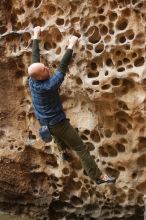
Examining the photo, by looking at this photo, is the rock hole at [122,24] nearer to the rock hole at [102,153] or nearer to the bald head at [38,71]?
the bald head at [38,71]

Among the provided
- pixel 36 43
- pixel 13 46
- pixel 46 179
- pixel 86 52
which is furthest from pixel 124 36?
pixel 46 179

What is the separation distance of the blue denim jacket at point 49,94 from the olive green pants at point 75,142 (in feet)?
0.20

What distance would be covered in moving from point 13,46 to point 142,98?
4.19 feet

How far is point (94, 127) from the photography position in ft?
16.5

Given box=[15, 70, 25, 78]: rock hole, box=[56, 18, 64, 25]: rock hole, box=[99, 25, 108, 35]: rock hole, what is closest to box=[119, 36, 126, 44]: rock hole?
box=[99, 25, 108, 35]: rock hole

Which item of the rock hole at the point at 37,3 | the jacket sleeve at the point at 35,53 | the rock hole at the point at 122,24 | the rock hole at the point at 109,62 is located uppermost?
the rock hole at the point at 37,3

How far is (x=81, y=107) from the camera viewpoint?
16.8ft

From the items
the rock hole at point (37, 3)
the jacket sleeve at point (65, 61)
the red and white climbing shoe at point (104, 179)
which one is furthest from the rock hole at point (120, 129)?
the rock hole at point (37, 3)

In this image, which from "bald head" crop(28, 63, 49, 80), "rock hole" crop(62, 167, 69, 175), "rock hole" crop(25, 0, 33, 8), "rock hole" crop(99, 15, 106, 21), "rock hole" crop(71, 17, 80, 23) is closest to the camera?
"bald head" crop(28, 63, 49, 80)

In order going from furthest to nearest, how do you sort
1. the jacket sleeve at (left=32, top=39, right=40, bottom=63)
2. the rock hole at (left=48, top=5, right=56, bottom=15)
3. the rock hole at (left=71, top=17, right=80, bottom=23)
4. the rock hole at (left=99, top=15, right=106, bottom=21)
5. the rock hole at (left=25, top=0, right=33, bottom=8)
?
the rock hole at (left=25, top=0, right=33, bottom=8) → the rock hole at (left=48, top=5, right=56, bottom=15) → the rock hole at (left=71, top=17, right=80, bottom=23) → the rock hole at (left=99, top=15, right=106, bottom=21) → the jacket sleeve at (left=32, top=39, right=40, bottom=63)

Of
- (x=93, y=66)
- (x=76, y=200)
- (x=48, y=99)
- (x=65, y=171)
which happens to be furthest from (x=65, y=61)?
(x=76, y=200)

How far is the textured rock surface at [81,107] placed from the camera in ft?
15.6

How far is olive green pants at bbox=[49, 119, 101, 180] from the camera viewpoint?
4.75 meters

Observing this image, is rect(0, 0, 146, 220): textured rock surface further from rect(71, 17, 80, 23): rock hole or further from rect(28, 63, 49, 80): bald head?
rect(28, 63, 49, 80): bald head
